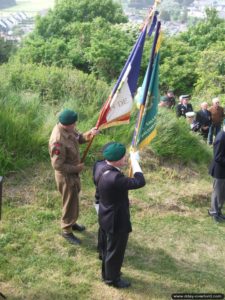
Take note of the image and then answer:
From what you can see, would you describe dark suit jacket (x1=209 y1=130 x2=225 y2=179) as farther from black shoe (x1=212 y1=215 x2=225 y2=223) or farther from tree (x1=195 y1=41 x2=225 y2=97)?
tree (x1=195 y1=41 x2=225 y2=97)

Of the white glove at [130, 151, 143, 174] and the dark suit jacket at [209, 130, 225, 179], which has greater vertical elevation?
the white glove at [130, 151, 143, 174]

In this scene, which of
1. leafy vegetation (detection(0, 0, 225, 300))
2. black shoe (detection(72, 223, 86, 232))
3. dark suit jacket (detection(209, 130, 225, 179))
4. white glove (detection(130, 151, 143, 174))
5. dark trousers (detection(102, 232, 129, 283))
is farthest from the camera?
dark suit jacket (detection(209, 130, 225, 179))

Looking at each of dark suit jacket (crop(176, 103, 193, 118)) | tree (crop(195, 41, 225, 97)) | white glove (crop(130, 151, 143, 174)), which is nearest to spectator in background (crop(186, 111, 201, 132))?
dark suit jacket (crop(176, 103, 193, 118))

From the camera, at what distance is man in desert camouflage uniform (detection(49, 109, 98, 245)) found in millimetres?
5047

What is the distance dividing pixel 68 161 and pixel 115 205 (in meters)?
1.04

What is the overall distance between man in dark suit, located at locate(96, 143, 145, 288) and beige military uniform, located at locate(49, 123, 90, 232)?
2.41 ft

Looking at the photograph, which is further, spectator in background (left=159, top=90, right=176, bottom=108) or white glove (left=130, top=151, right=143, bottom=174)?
spectator in background (left=159, top=90, right=176, bottom=108)

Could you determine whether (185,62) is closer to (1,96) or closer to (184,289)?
(1,96)

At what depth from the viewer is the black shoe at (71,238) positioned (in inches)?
219

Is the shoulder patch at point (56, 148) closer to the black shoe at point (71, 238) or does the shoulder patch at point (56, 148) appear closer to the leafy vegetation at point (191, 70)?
the black shoe at point (71, 238)

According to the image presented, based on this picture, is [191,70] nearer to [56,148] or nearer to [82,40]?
[82,40]

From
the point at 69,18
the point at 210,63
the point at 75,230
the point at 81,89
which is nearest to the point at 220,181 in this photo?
the point at 75,230

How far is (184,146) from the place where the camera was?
872cm

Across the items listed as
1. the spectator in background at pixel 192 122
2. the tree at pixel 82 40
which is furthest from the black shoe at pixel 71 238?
the tree at pixel 82 40
